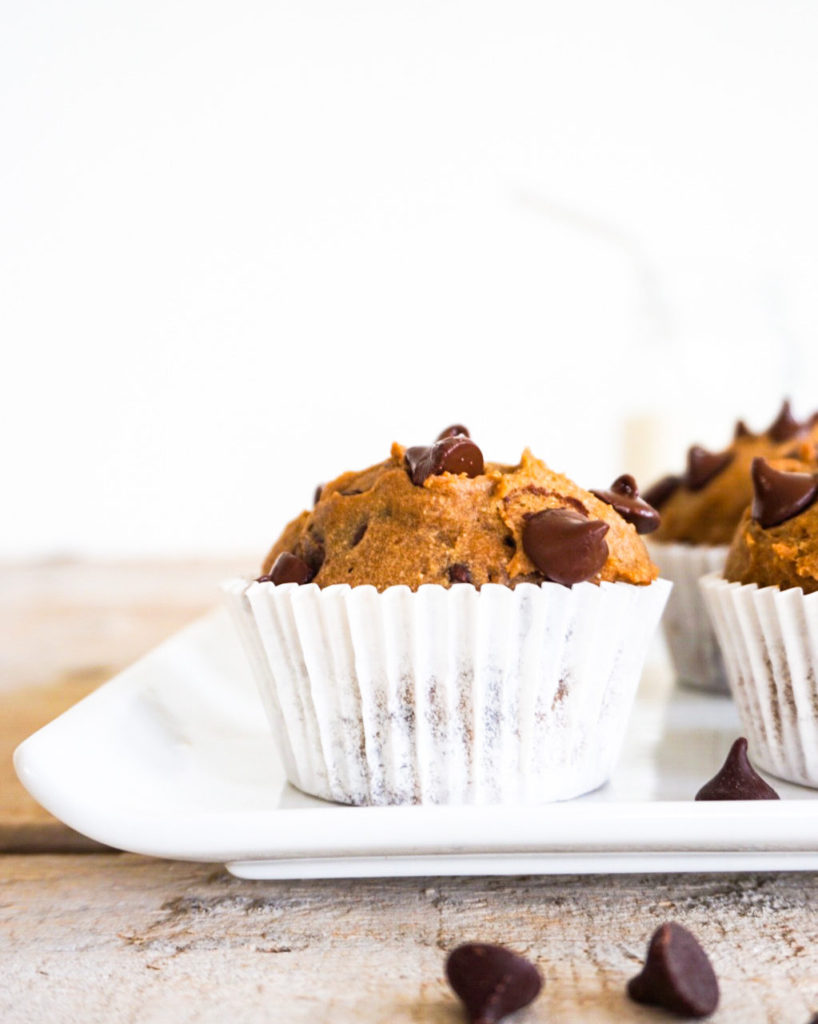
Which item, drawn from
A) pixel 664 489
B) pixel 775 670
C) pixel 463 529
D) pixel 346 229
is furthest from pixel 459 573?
pixel 346 229

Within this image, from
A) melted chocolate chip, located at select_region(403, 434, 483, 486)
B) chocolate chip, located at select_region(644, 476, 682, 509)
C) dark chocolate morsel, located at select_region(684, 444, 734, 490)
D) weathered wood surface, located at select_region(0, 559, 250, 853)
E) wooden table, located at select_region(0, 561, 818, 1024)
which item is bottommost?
weathered wood surface, located at select_region(0, 559, 250, 853)

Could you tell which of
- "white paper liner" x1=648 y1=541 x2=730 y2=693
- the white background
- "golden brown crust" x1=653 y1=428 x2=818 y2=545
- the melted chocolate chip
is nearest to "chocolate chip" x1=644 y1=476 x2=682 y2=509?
"golden brown crust" x1=653 y1=428 x2=818 y2=545

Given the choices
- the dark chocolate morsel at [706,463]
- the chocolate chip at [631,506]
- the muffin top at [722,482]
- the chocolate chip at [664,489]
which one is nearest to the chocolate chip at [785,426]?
the muffin top at [722,482]

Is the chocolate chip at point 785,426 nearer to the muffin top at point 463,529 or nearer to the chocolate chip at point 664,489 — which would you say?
the chocolate chip at point 664,489

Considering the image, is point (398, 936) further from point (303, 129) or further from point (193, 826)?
point (303, 129)

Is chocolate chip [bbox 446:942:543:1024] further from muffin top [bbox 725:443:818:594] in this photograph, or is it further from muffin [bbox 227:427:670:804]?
muffin top [bbox 725:443:818:594]

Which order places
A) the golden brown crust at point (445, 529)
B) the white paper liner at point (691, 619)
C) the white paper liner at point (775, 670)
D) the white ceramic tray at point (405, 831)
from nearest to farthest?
1. the white ceramic tray at point (405, 831)
2. the golden brown crust at point (445, 529)
3. the white paper liner at point (775, 670)
4. the white paper liner at point (691, 619)
